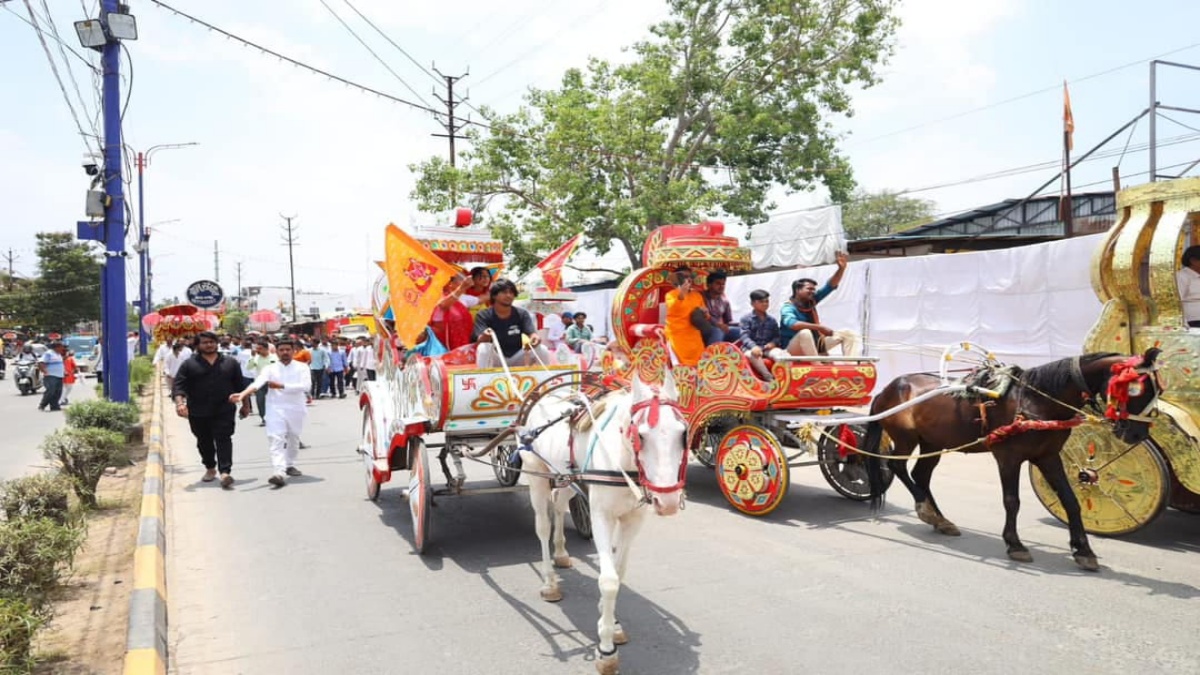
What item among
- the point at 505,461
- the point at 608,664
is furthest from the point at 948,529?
the point at 608,664

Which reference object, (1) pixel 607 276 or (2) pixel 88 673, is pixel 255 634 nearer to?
(2) pixel 88 673

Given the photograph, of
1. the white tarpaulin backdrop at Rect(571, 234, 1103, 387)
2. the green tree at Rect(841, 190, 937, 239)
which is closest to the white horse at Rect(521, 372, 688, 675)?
the white tarpaulin backdrop at Rect(571, 234, 1103, 387)

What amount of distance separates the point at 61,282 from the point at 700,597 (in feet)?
184

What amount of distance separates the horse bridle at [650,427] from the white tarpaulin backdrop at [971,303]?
639cm

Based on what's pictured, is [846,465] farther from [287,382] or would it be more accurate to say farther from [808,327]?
[287,382]

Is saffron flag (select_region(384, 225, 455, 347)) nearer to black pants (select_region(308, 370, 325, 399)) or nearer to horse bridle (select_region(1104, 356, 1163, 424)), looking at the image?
horse bridle (select_region(1104, 356, 1163, 424))

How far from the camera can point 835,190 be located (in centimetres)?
2044

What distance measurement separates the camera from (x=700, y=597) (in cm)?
489

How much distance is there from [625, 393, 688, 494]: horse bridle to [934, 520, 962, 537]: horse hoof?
3.59m

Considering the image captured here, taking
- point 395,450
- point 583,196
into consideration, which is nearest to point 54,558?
point 395,450

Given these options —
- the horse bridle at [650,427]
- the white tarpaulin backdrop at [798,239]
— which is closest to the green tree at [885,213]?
the white tarpaulin backdrop at [798,239]

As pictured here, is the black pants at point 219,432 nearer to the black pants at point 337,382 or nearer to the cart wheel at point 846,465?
the cart wheel at point 846,465

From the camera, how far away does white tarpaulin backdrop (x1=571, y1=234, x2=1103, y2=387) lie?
9914mm

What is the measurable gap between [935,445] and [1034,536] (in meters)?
1.07
